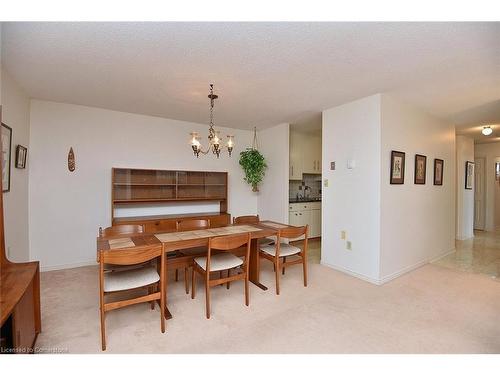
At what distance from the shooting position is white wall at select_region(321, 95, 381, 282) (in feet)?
10.0

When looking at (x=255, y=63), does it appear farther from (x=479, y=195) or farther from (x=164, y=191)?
(x=479, y=195)

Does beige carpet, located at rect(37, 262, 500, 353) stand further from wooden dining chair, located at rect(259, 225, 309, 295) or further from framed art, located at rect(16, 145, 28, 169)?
framed art, located at rect(16, 145, 28, 169)

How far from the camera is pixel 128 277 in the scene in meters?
2.05

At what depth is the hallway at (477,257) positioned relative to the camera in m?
3.54

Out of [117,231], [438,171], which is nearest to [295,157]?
[438,171]

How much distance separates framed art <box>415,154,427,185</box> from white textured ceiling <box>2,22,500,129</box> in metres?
0.73

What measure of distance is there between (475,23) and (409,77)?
0.85m

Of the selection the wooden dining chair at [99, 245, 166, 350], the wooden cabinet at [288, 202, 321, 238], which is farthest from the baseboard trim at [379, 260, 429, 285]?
the wooden dining chair at [99, 245, 166, 350]

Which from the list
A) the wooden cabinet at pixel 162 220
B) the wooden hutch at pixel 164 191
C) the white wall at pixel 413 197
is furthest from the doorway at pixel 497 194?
the wooden cabinet at pixel 162 220

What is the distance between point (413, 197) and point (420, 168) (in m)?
0.46

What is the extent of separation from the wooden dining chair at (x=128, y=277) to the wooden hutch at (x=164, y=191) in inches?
54.1

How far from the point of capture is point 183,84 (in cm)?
271

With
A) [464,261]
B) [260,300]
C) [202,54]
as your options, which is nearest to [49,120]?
[202,54]
